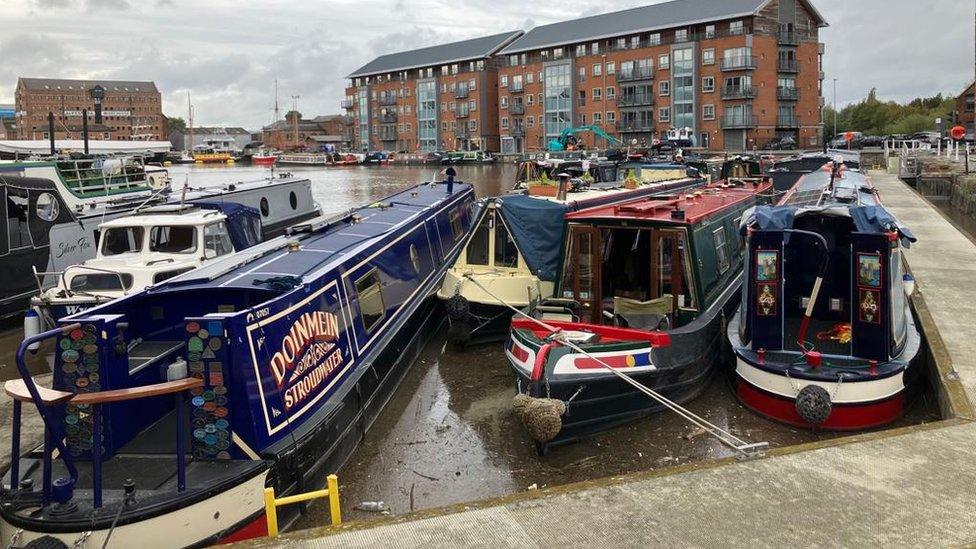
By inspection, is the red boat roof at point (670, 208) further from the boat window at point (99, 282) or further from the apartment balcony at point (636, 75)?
the apartment balcony at point (636, 75)

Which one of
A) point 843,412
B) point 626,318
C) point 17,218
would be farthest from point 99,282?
point 843,412

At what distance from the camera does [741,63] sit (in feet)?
201

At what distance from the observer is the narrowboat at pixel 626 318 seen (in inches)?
344

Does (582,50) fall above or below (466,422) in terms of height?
above

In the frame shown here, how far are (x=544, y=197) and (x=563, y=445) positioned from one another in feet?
19.6

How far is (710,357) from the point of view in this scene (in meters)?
11.0

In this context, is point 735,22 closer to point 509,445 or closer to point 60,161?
point 60,161

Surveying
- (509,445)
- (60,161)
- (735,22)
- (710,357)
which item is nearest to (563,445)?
(509,445)

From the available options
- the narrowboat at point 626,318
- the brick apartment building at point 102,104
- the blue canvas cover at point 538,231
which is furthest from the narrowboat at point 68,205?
the brick apartment building at point 102,104

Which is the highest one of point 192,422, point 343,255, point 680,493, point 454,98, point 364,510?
point 454,98

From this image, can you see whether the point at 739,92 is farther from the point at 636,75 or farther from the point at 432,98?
the point at 432,98

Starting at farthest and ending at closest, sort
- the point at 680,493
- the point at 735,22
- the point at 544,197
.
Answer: the point at 735,22 < the point at 544,197 < the point at 680,493

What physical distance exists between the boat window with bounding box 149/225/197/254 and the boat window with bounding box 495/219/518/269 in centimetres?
537

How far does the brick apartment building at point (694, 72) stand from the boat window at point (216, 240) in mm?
55472
